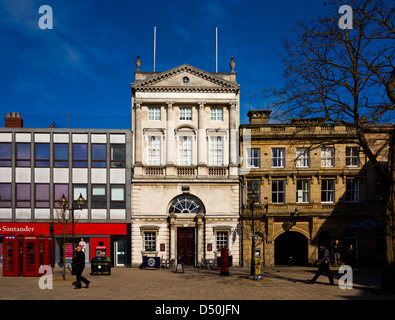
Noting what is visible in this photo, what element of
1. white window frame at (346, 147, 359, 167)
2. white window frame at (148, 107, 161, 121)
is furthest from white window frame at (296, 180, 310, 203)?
white window frame at (148, 107, 161, 121)

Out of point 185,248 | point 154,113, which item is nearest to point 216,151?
point 154,113

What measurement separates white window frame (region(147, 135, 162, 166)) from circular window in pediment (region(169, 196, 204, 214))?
3.56m

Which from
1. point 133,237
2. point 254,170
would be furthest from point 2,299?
point 254,170

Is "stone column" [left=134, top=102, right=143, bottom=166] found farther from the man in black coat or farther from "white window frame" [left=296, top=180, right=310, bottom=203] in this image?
the man in black coat

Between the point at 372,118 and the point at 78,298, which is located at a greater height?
the point at 372,118

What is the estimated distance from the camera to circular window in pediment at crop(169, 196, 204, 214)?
32.3 metres

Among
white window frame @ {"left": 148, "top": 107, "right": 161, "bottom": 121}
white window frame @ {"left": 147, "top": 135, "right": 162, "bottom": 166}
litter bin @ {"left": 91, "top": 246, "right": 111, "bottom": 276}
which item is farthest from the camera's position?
white window frame @ {"left": 148, "top": 107, "right": 161, "bottom": 121}

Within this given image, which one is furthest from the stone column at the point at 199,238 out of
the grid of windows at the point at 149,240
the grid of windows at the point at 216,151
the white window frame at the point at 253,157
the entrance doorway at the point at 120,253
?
the entrance doorway at the point at 120,253

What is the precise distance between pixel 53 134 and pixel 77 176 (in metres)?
4.06

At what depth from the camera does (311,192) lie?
31.9 metres

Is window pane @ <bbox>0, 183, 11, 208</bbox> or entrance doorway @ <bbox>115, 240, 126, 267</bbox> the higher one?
window pane @ <bbox>0, 183, 11, 208</bbox>

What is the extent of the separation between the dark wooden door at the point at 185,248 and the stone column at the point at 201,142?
537 centimetres

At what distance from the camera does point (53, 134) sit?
32.3 metres
